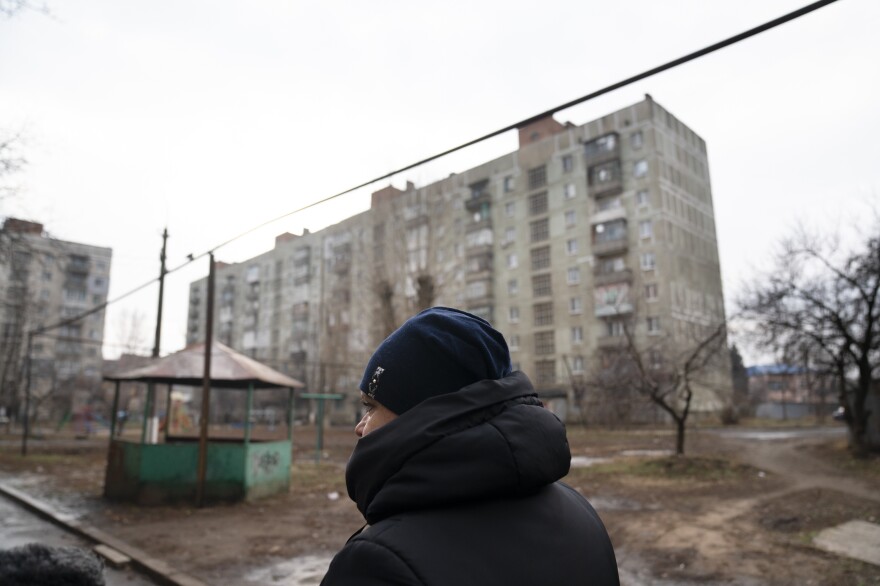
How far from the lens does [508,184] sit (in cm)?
5425

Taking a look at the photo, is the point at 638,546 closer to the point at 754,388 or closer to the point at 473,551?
the point at 473,551

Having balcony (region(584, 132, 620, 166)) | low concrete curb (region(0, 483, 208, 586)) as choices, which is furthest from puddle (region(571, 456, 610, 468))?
balcony (region(584, 132, 620, 166))

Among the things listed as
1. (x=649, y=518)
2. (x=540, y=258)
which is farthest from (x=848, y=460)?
(x=540, y=258)

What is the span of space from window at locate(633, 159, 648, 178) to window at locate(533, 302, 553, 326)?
12.9 meters

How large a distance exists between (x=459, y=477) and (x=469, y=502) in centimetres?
7

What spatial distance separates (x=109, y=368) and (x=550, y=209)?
5764 cm

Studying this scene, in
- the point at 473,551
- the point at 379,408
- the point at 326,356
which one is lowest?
the point at 473,551

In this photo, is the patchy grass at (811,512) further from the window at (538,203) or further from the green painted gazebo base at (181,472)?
the window at (538,203)

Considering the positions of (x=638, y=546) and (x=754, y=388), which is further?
(x=754, y=388)

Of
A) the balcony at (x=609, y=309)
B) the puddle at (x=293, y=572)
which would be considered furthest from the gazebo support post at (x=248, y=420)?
the balcony at (x=609, y=309)

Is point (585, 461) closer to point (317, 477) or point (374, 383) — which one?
point (317, 477)

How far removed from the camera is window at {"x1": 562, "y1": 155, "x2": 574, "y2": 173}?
164 ft

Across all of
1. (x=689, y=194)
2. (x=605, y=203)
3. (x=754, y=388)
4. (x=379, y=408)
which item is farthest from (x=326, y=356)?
(x=379, y=408)

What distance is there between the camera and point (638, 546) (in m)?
7.57
